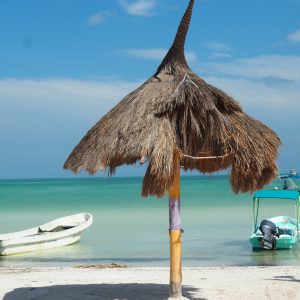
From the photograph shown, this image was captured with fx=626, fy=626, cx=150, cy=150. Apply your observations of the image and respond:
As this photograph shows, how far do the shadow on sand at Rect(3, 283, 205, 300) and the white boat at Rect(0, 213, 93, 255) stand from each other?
21.1ft

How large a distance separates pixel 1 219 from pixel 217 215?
29.2ft

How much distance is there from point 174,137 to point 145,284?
2.72 metres

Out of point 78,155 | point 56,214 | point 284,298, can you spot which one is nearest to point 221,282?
point 284,298

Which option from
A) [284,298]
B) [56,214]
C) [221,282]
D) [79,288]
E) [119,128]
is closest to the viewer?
[119,128]

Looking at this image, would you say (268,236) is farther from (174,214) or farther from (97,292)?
(174,214)

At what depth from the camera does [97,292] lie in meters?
7.20

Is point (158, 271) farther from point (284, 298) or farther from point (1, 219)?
point (1, 219)

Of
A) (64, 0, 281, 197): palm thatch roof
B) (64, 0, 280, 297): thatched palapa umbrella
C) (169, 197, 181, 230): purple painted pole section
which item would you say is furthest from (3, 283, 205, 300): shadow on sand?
(64, 0, 281, 197): palm thatch roof

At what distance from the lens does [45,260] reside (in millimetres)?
13109

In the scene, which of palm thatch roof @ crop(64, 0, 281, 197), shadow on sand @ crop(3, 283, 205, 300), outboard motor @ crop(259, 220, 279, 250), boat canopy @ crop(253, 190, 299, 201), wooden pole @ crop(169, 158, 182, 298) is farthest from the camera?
boat canopy @ crop(253, 190, 299, 201)

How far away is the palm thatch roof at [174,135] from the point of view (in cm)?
583

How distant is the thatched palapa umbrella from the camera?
19.2 feet

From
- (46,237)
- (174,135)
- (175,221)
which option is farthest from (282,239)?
(174,135)

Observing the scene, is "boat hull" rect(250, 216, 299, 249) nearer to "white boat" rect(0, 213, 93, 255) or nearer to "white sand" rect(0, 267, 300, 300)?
"white sand" rect(0, 267, 300, 300)
